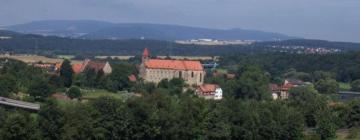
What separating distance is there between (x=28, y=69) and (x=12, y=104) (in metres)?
25.5

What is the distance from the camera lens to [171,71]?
93.2 meters

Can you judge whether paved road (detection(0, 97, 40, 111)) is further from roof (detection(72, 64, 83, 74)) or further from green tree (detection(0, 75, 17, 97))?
roof (detection(72, 64, 83, 74))

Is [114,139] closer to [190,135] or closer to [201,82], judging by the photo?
[190,135]

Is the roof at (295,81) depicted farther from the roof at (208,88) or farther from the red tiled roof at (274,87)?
the roof at (208,88)

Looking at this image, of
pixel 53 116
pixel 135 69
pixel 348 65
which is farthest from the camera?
pixel 348 65

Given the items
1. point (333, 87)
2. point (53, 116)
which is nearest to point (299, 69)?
point (333, 87)

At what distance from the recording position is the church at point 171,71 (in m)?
90.9

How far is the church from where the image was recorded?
90.9 metres

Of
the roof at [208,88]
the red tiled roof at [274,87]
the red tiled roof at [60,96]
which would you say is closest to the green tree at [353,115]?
the red tiled roof at [60,96]

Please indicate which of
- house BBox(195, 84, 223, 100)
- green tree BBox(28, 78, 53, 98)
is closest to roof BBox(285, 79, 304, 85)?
house BBox(195, 84, 223, 100)

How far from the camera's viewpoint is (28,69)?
266 feet

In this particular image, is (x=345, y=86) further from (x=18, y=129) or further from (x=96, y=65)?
(x=18, y=129)

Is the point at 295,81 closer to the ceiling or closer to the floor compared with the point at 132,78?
closer to the floor

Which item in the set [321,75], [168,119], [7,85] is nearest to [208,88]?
[321,75]
